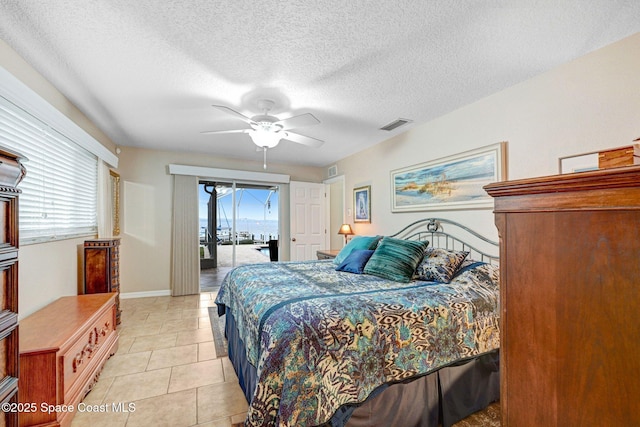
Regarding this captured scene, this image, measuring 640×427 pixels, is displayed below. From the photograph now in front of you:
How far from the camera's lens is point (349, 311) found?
5.12 ft

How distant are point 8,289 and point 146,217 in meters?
4.07

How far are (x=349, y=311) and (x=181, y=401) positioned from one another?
1.44m

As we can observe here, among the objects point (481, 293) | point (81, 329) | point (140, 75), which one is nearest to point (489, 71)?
point (481, 293)

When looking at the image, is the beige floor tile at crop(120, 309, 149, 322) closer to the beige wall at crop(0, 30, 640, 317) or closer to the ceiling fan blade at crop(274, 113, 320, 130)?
the beige wall at crop(0, 30, 640, 317)

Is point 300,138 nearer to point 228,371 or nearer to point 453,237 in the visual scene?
point 453,237

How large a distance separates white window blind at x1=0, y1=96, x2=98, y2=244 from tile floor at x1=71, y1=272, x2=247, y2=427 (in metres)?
1.27

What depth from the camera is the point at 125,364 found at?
240 cm

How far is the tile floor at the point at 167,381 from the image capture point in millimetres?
1768

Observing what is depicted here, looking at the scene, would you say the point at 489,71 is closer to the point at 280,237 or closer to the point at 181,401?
the point at 181,401

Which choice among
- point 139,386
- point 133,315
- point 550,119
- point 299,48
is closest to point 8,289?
point 139,386

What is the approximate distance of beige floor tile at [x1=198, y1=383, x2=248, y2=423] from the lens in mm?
1801

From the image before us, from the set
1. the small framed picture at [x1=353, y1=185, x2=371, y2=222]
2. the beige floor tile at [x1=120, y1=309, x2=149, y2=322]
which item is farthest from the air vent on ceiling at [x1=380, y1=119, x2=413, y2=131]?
the beige floor tile at [x1=120, y1=309, x2=149, y2=322]

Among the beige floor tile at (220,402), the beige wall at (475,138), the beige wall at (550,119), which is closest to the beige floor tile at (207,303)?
the beige wall at (475,138)

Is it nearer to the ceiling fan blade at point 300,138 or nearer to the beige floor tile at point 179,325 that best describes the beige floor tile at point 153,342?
the beige floor tile at point 179,325
